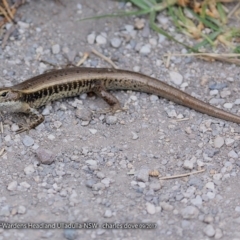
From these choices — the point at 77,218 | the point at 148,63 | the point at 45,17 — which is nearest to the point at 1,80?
the point at 45,17

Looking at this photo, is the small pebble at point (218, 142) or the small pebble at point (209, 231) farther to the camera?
the small pebble at point (218, 142)

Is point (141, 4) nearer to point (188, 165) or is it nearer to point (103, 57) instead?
point (103, 57)

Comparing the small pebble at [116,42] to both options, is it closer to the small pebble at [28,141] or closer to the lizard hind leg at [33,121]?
the lizard hind leg at [33,121]

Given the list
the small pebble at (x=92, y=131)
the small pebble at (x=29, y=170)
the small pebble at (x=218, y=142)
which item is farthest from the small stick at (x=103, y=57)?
the small pebble at (x=29, y=170)

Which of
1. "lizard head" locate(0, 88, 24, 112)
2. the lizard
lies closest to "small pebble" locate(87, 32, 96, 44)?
the lizard

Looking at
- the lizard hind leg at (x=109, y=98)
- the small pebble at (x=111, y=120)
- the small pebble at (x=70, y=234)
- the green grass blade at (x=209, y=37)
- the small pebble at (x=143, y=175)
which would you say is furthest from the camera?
the green grass blade at (x=209, y=37)

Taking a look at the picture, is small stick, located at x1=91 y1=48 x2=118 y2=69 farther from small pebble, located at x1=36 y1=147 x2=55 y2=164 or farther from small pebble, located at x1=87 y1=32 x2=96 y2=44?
small pebble, located at x1=36 y1=147 x2=55 y2=164
